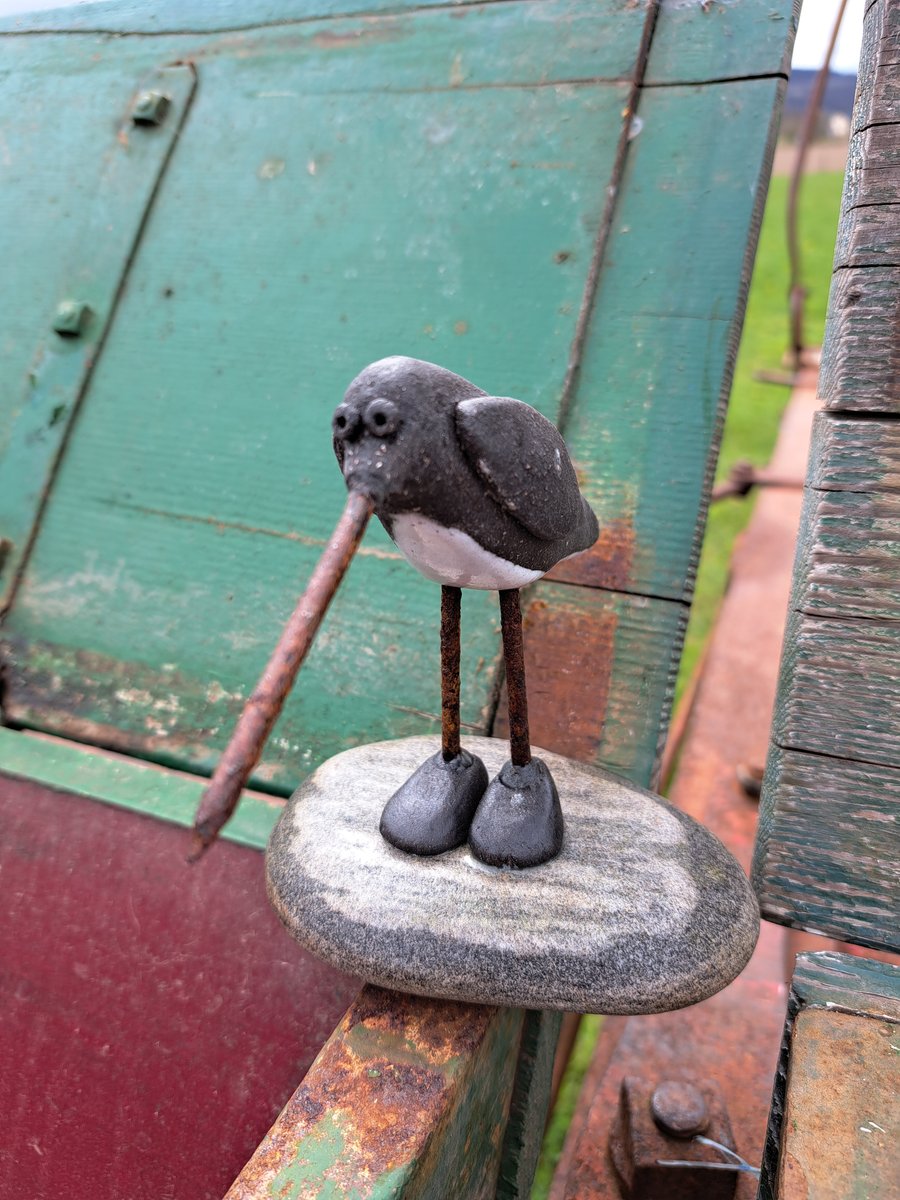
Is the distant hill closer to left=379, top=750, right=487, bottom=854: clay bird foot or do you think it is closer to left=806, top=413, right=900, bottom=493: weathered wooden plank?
left=806, top=413, right=900, bottom=493: weathered wooden plank

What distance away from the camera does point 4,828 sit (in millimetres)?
1304

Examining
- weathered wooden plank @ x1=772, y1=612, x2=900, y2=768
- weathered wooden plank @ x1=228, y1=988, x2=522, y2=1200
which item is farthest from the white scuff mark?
weathered wooden plank @ x1=228, y1=988, x2=522, y2=1200

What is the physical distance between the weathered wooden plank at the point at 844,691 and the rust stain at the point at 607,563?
349 mm

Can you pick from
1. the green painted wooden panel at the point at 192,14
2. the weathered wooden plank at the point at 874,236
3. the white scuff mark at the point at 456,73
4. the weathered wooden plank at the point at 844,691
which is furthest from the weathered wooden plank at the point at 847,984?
the green painted wooden panel at the point at 192,14

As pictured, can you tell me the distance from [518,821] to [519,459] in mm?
383

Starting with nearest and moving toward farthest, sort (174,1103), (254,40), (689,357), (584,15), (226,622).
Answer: (174,1103) < (689,357) < (226,622) < (584,15) < (254,40)

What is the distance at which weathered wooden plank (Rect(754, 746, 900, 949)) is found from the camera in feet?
3.12

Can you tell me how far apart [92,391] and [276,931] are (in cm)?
117

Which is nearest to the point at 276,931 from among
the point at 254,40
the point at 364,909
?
the point at 364,909

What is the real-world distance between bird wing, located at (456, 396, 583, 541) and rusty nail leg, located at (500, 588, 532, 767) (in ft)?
0.37

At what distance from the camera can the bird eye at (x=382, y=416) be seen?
2.30 ft

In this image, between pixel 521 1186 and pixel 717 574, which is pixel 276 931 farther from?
pixel 717 574

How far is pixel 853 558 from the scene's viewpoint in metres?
0.98

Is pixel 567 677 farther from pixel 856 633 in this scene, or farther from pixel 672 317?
pixel 672 317
